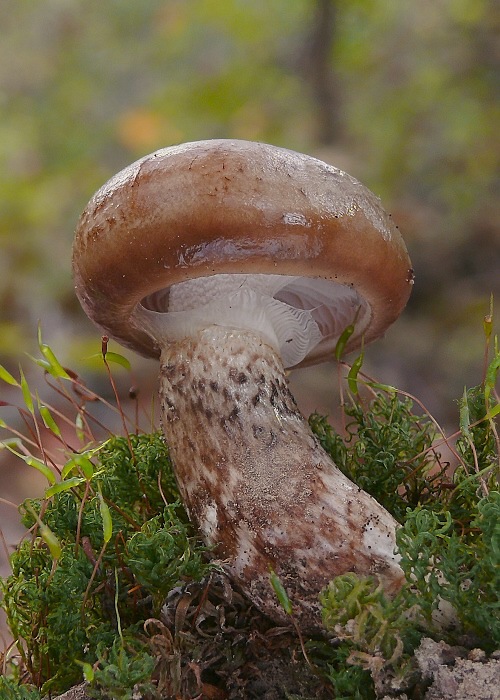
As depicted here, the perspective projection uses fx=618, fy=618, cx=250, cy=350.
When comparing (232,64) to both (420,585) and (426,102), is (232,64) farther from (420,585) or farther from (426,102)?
(420,585)

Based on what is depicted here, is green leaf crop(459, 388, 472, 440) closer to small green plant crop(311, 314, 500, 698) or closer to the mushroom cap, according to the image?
small green plant crop(311, 314, 500, 698)

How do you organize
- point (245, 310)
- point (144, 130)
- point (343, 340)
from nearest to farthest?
point (245, 310) → point (343, 340) → point (144, 130)

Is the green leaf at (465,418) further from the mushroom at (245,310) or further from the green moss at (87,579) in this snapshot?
the green moss at (87,579)

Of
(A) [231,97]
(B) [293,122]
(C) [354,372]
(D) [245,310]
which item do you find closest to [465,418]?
(C) [354,372]

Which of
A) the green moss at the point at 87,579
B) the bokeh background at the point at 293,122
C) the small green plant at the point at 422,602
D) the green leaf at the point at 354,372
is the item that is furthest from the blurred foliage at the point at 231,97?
the small green plant at the point at 422,602

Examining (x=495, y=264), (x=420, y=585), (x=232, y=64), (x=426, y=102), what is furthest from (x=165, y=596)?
(x=232, y=64)

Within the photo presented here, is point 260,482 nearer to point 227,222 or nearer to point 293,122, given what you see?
point 227,222

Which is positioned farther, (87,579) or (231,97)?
(231,97)
